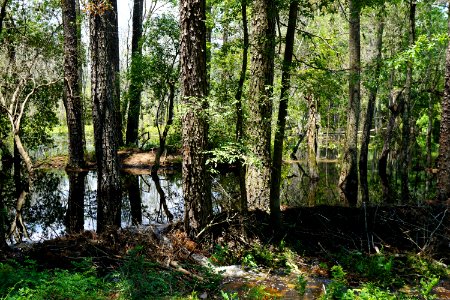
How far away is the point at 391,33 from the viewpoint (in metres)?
23.5

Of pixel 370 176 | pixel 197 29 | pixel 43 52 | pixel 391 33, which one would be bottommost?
pixel 370 176

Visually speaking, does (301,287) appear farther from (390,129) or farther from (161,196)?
(390,129)

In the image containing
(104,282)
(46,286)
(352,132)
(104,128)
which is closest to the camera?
(46,286)

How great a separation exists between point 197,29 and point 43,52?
1263cm

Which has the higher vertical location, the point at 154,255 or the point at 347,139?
the point at 347,139

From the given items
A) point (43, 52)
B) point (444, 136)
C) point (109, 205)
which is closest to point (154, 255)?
point (109, 205)

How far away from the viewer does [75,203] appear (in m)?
12.1

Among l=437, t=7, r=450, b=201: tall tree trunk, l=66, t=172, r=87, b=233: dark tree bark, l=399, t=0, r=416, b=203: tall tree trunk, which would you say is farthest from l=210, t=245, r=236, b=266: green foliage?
l=399, t=0, r=416, b=203: tall tree trunk

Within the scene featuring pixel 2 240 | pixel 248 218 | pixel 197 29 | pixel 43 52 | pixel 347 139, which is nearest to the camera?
pixel 2 240

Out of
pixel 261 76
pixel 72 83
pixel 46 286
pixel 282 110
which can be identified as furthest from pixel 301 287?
pixel 72 83

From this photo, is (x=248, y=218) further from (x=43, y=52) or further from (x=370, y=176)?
(x=370, y=176)

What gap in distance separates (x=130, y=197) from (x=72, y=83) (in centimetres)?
642

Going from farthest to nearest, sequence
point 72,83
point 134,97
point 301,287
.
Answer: point 134,97
point 72,83
point 301,287

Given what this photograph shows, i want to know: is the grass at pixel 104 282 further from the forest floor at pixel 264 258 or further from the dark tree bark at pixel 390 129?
the dark tree bark at pixel 390 129
